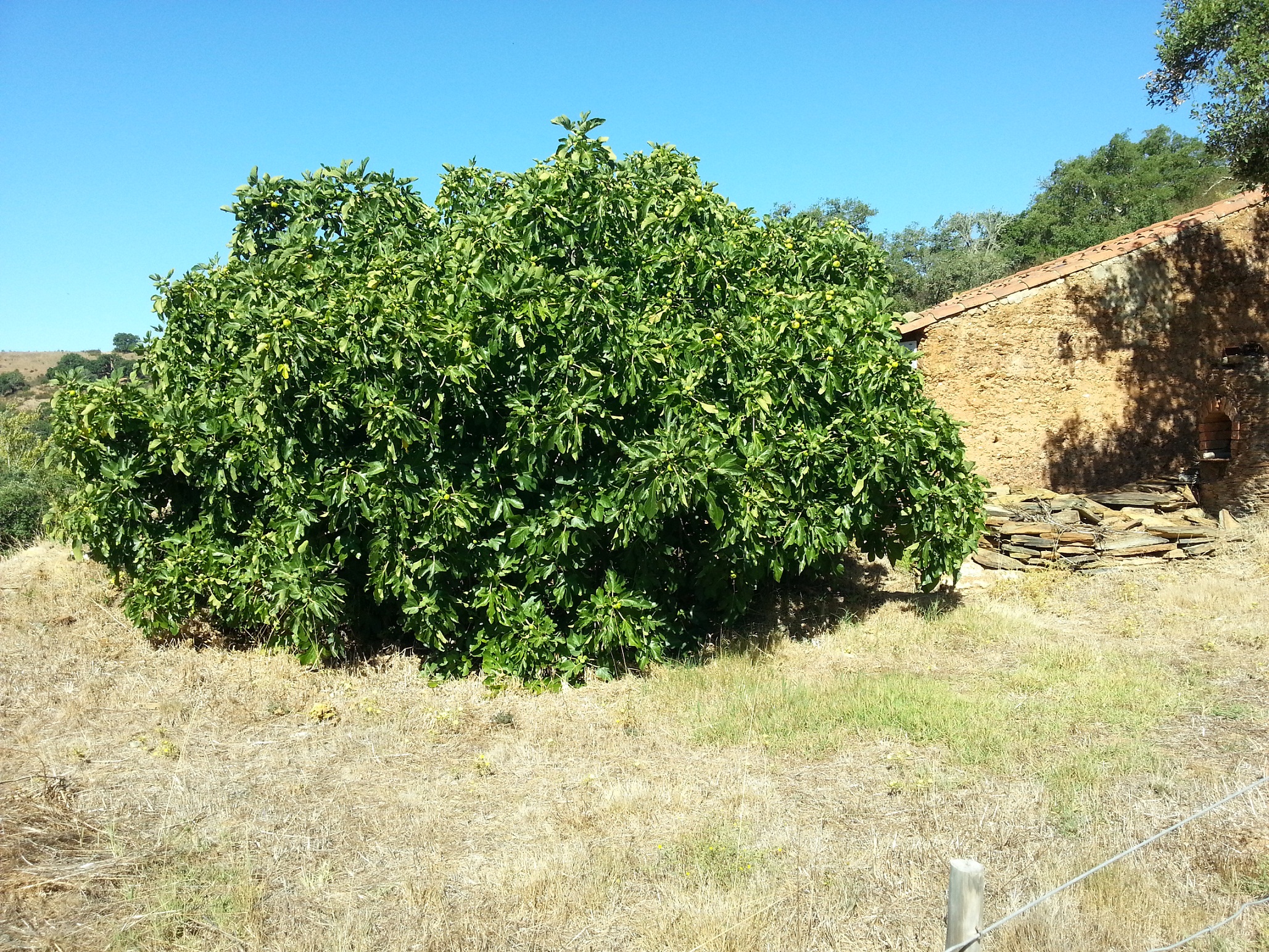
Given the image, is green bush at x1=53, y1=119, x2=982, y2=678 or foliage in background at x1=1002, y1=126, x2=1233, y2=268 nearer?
green bush at x1=53, y1=119, x2=982, y2=678

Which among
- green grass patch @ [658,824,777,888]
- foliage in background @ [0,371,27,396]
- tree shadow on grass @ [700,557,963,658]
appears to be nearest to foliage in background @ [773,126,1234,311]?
tree shadow on grass @ [700,557,963,658]

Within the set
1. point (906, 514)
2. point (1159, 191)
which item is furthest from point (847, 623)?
point (1159, 191)

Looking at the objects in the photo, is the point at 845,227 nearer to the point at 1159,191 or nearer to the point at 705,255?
the point at 705,255

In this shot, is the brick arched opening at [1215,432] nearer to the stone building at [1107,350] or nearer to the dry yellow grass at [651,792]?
the stone building at [1107,350]

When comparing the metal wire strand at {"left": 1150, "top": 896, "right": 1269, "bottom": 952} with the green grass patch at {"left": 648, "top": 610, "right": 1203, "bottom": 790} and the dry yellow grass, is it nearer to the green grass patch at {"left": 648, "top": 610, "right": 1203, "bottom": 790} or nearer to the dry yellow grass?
the dry yellow grass

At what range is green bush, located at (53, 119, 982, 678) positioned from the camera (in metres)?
7.71

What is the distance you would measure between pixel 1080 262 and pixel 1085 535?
4.04 m

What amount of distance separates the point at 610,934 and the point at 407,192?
7196 mm

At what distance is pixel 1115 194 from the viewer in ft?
105

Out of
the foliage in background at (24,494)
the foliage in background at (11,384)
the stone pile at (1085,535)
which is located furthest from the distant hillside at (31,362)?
the stone pile at (1085,535)

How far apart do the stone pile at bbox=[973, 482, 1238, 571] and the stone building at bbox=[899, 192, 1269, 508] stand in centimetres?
130

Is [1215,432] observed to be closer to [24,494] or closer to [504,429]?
[504,429]

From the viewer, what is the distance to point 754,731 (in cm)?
711

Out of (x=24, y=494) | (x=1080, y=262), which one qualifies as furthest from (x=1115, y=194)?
(x=24, y=494)
